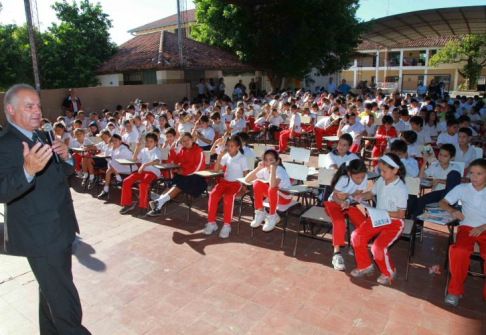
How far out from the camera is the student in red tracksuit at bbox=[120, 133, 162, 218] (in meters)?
6.29

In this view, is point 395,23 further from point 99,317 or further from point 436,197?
point 99,317

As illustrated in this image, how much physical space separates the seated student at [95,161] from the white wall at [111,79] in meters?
13.1

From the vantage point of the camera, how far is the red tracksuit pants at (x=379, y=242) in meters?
4.09

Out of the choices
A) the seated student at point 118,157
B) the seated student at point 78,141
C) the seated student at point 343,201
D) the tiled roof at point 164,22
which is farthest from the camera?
the tiled roof at point 164,22

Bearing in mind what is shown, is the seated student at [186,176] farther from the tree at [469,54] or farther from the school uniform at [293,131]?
the tree at [469,54]

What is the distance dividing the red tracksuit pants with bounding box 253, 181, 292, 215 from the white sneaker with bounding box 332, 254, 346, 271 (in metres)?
1.08

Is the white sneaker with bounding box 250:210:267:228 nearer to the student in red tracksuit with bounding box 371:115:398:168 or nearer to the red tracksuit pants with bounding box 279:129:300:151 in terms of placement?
the student in red tracksuit with bounding box 371:115:398:168

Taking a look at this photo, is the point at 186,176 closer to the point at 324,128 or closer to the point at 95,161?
the point at 95,161

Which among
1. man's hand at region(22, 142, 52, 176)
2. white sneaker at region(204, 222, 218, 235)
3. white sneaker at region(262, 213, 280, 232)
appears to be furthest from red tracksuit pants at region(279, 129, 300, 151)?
man's hand at region(22, 142, 52, 176)

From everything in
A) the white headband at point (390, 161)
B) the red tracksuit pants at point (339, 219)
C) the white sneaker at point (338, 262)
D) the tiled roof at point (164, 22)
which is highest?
the tiled roof at point (164, 22)

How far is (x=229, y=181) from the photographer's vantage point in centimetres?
586

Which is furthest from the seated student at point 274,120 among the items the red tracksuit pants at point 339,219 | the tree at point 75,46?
the tree at point 75,46

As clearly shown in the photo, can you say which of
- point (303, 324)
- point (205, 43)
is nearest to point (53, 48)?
point (205, 43)

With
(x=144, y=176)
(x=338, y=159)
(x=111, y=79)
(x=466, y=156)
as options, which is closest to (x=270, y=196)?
(x=338, y=159)
